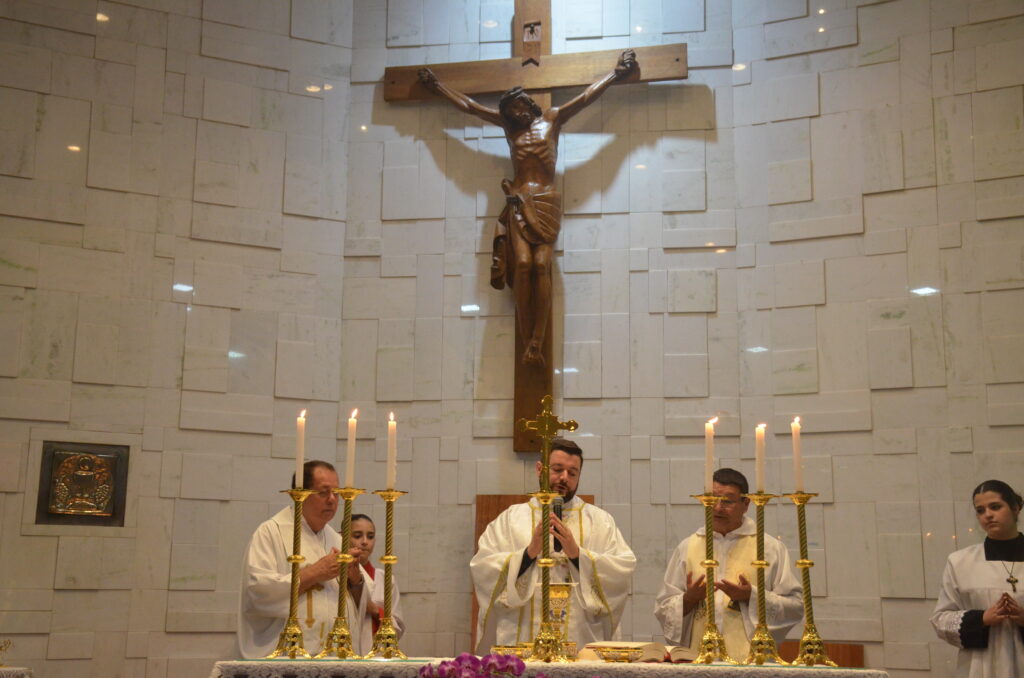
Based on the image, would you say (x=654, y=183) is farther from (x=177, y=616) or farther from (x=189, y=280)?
(x=177, y=616)

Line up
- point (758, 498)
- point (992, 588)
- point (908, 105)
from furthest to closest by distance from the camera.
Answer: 1. point (908, 105)
2. point (992, 588)
3. point (758, 498)

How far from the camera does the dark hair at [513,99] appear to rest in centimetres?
816

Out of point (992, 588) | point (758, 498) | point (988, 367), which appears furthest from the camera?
point (988, 367)

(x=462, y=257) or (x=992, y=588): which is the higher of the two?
(x=462, y=257)

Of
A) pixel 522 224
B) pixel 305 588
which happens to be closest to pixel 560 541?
pixel 305 588

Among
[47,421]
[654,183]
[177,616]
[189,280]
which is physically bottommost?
[177,616]

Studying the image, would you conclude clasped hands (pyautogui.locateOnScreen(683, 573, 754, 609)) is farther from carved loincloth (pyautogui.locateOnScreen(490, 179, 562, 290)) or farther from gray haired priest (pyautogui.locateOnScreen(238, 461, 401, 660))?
carved loincloth (pyautogui.locateOnScreen(490, 179, 562, 290))

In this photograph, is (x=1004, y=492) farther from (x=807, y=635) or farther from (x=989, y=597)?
(x=807, y=635)

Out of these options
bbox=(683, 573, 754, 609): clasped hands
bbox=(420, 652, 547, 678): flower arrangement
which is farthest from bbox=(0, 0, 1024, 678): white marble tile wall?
bbox=(420, 652, 547, 678): flower arrangement

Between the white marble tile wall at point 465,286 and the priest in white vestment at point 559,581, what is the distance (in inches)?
86.5

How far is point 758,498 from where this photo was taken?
4.26 meters

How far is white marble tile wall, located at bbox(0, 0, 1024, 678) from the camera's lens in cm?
749

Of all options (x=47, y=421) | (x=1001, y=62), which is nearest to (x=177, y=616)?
(x=47, y=421)

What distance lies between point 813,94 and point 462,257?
2767mm
